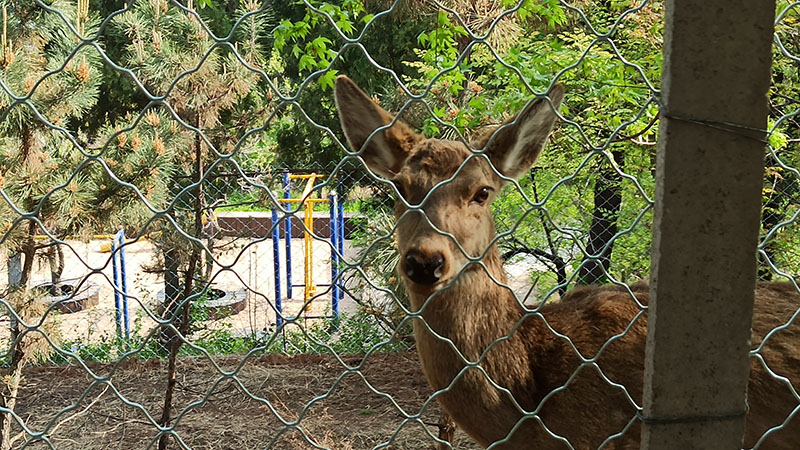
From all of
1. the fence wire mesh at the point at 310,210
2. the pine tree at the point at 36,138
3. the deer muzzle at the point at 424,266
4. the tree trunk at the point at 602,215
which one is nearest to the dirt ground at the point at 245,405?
the fence wire mesh at the point at 310,210

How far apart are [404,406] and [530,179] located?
2617mm

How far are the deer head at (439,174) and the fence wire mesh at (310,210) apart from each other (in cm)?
3

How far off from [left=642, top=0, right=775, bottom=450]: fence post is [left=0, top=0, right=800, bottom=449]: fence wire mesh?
222 millimetres

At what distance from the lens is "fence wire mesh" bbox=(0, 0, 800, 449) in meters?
3.18

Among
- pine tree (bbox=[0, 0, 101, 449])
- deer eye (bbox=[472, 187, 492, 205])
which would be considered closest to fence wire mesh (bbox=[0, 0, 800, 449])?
pine tree (bbox=[0, 0, 101, 449])

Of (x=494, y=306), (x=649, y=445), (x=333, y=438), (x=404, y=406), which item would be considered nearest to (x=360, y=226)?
(x=404, y=406)

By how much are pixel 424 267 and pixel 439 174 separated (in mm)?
745

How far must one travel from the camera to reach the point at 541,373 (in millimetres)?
3768

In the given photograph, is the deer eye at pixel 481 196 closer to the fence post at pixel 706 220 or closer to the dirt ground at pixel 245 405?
the fence post at pixel 706 220

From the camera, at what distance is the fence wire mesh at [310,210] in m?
3.18

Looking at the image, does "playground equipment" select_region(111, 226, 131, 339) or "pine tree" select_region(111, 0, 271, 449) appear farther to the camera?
"playground equipment" select_region(111, 226, 131, 339)

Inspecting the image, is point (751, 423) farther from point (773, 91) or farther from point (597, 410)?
point (773, 91)

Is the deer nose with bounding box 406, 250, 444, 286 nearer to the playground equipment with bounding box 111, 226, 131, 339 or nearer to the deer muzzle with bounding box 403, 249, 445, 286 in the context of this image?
the deer muzzle with bounding box 403, 249, 445, 286

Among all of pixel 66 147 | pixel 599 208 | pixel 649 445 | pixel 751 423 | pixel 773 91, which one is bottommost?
pixel 751 423
